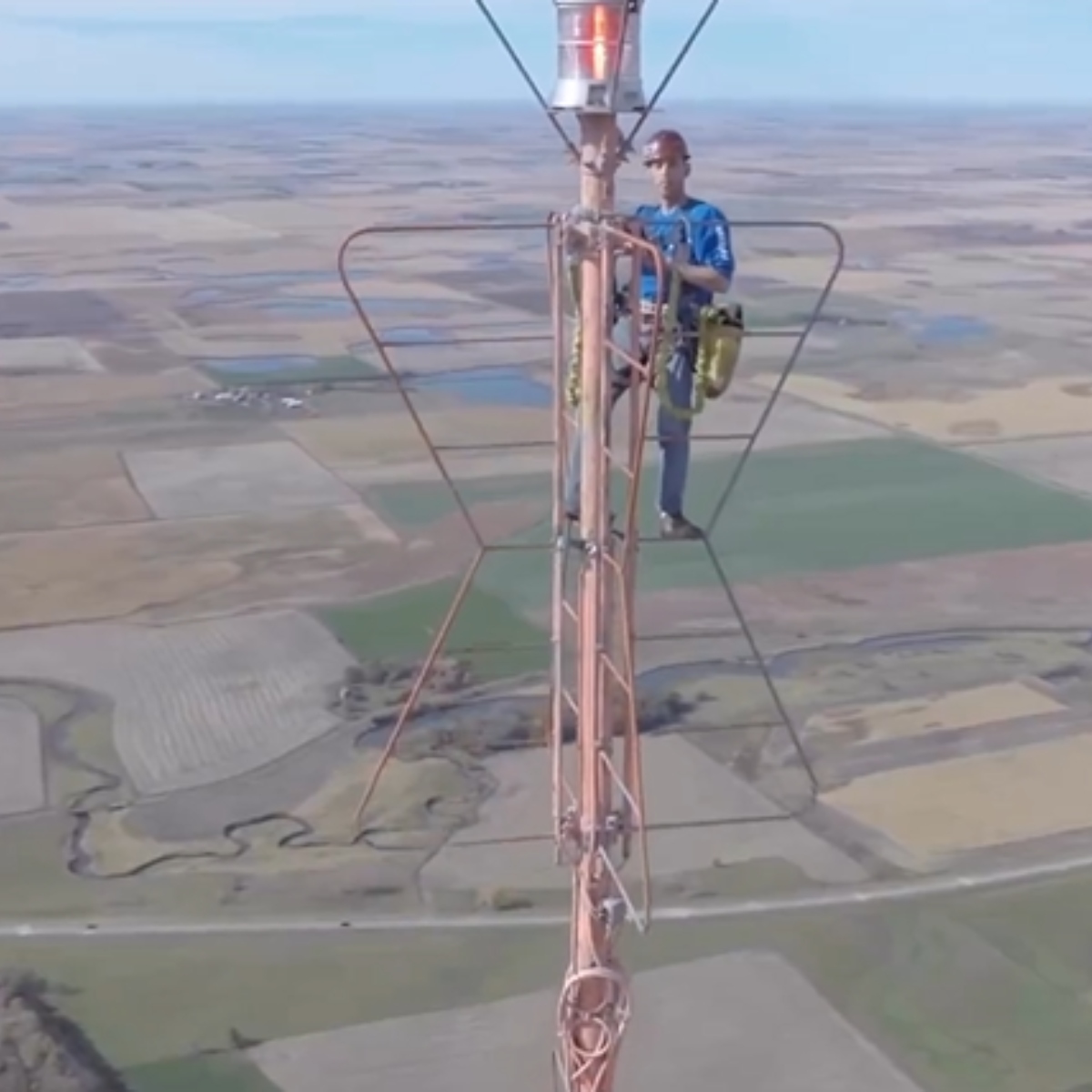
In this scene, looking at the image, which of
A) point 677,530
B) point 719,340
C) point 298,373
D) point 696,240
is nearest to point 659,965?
point 677,530

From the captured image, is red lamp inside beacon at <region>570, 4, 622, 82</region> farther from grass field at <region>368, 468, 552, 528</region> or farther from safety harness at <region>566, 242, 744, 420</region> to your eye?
grass field at <region>368, 468, 552, 528</region>

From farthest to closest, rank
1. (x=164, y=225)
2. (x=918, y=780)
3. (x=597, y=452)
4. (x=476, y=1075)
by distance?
1. (x=164, y=225)
2. (x=918, y=780)
3. (x=476, y=1075)
4. (x=597, y=452)

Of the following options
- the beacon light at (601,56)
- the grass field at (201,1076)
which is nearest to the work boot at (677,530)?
the beacon light at (601,56)

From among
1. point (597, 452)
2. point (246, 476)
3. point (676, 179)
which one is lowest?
point (246, 476)

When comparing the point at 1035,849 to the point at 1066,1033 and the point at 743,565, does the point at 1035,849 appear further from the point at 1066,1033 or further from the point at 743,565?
the point at 743,565

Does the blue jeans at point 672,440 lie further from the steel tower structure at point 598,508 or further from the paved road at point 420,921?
the paved road at point 420,921

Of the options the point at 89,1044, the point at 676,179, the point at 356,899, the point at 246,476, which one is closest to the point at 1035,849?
the point at 356,899
